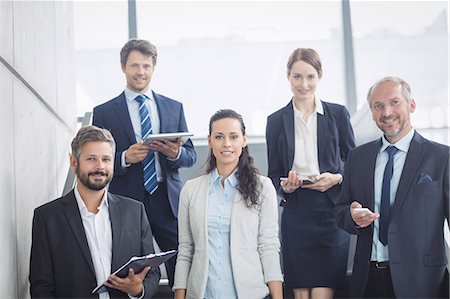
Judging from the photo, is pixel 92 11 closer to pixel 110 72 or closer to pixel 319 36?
pixel 110 72

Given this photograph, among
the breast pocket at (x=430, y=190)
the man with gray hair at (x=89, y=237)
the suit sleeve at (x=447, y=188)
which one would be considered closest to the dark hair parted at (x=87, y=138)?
Answer: the man with gray hair at (x=89, y=237)

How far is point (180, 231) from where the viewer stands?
3527 mm

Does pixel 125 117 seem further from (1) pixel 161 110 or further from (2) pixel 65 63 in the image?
(2) pixel 65 63

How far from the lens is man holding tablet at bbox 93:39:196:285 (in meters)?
3.92

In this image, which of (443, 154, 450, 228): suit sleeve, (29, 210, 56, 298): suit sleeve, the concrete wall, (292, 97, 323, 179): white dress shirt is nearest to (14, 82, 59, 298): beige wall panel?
the concrete wall

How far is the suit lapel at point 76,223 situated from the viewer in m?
3.26

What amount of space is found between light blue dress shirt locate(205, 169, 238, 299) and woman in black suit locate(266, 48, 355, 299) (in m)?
0.47

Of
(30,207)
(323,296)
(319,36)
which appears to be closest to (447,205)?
(323,296)

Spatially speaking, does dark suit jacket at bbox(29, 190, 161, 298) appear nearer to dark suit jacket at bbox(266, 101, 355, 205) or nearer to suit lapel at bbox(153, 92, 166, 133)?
suit lapel at bbox(153, 92, 166, 133)

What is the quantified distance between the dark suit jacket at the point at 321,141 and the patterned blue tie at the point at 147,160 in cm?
68

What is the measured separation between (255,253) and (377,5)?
4.66 metres

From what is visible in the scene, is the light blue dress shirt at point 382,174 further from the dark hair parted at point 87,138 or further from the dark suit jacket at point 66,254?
the dark hair parted at point 87,138

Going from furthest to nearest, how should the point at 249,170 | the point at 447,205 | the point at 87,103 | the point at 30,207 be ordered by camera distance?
the point at 87,103
the point at 30,207
the point at 249,170
the point at 447,205

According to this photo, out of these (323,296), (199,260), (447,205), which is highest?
(447,205)
